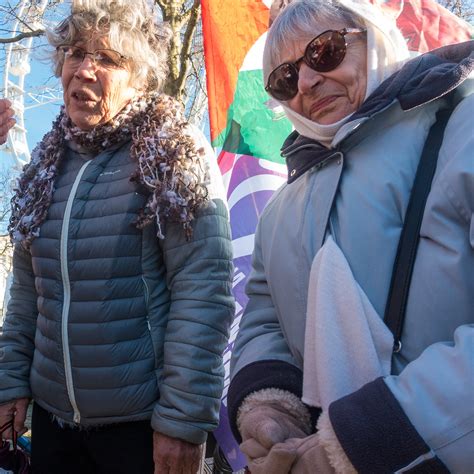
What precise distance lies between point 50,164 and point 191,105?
30.5ft

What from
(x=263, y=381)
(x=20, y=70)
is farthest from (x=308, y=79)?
(x=20, y=70)

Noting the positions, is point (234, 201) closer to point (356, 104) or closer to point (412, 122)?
point (356, 104)

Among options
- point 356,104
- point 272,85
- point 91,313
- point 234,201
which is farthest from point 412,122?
point 234,201

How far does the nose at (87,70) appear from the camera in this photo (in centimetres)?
207

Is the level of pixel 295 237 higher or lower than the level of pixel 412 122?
lower

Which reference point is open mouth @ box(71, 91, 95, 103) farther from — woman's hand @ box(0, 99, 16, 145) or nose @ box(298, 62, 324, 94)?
nose @ box(298, 62, 324, 94)

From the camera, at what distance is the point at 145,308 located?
76.0 inches

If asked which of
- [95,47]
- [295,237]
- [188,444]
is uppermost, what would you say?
[95,47]

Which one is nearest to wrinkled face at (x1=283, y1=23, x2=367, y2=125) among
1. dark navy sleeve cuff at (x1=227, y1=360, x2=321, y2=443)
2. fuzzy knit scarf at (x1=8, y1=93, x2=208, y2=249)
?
fuzzy knit scarf at (x1=8, y1=93, x2=208, y2=249)

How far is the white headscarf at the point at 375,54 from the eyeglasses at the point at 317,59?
46 mm

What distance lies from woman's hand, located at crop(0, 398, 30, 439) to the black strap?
1597mm

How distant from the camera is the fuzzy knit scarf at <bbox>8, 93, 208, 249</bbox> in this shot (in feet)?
6.23

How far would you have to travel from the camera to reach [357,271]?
3.89ft

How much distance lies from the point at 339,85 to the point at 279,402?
2.78 feet
